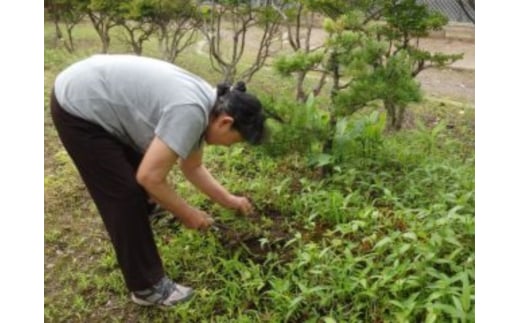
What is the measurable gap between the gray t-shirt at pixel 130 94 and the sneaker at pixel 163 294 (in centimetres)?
71

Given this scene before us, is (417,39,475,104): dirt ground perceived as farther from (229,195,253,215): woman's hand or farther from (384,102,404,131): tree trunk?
(229,195,253,215): woman's hand

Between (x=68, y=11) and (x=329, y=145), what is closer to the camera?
(x=329, y=145)

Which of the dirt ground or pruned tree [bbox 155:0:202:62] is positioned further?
the dirt ground

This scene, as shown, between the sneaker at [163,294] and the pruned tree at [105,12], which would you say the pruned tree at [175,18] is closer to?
the pruned tree at [105,12]

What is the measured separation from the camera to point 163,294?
269cm

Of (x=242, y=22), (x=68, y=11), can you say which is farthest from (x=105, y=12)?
(x=242, y=22)

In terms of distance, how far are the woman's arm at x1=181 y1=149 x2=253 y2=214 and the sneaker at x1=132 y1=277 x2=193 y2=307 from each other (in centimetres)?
52

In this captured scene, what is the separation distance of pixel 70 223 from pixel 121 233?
124 centimetres

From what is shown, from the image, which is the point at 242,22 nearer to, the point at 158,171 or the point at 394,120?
the point at 394,120

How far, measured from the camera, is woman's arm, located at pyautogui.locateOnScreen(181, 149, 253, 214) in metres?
2.80

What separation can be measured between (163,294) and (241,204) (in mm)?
704

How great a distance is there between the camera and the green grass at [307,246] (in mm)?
2426

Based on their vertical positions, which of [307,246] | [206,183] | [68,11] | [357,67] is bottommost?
[307,246]

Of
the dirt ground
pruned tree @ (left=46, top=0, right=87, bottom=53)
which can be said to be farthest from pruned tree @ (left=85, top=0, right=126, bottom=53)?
the dirt ground
